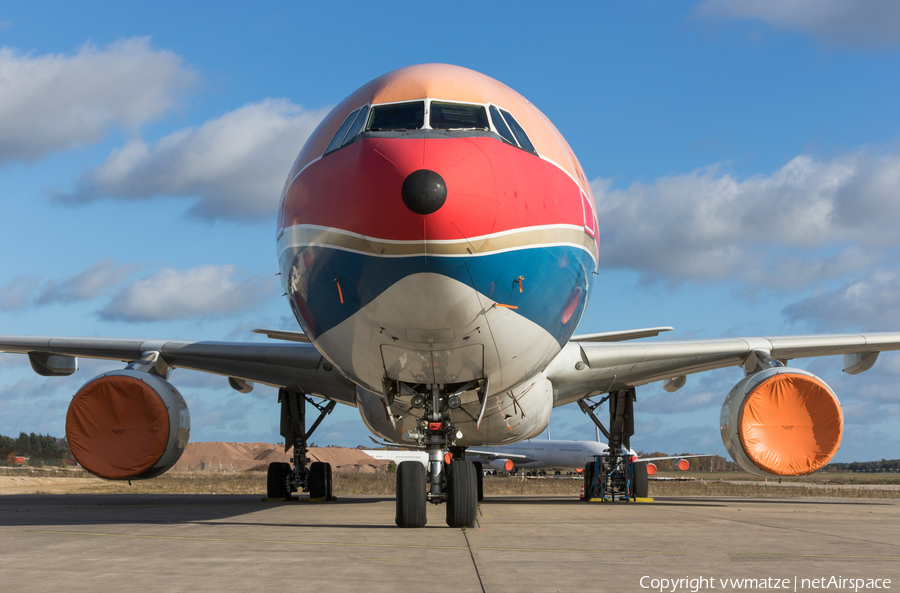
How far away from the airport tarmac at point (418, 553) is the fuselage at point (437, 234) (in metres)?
1.86

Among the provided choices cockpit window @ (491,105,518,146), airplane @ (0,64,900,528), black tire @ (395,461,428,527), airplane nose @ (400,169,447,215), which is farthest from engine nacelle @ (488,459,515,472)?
airplane nose @ (400,169,447,215)

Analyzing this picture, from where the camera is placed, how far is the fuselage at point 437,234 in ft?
21.6

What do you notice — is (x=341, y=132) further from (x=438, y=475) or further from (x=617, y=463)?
(x=617, y=463)

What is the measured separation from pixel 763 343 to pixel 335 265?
10081 millimetres

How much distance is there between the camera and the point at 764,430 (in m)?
11.9

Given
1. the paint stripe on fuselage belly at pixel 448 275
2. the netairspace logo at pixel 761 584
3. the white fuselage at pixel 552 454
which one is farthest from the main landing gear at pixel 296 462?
the white fuselage at pixel 552 454

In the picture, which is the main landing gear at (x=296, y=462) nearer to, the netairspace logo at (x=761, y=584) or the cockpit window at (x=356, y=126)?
the cockpit window at (x=356, y=126)

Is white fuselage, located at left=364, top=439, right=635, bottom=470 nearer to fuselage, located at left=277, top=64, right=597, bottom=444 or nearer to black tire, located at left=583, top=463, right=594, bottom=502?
black tire, located at left=583, top=463, right=594, bottom=502

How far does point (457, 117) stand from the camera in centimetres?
747

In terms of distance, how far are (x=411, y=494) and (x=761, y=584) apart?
4221mm

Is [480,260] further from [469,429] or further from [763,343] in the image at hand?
[763,343]

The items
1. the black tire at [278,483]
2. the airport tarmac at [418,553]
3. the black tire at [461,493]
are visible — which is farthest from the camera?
the black tire at [278,483]

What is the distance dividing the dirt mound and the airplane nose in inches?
Answer: 3311

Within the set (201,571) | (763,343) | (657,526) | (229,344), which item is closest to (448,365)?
(201,571)
